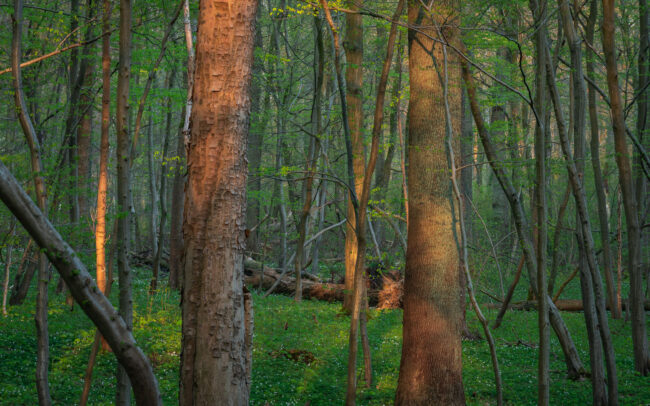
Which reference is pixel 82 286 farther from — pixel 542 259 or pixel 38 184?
pixel 542 259

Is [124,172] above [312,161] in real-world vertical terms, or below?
below

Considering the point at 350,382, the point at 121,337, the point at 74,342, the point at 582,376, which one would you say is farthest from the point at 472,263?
the point at 121,337

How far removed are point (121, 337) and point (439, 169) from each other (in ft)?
15.6

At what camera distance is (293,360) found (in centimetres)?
860

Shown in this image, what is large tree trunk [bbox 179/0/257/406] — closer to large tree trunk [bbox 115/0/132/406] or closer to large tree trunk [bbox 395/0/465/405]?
large tree trunk [bbox 115/0/132/406]

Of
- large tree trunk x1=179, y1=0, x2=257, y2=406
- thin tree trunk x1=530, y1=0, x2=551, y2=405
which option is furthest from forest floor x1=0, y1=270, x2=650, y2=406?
large tree trunk x1=179, y1=0, x2=257, y2=406

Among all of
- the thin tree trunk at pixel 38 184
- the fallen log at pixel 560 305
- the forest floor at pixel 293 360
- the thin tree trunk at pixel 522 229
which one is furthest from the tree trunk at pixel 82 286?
the fallen log at pixel 560 305

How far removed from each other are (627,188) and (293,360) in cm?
607

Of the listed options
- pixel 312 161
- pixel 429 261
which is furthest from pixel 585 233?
pixel 312 161

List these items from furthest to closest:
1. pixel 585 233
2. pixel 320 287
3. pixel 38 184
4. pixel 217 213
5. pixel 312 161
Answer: pixel 320 287 → pixel 312 161 → pixel 585 233 → pixel 38 184 → pixel 217 213

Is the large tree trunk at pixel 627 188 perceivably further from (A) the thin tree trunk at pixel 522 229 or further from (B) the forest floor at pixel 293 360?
(A) the thin tree trunk at pixel 522 229

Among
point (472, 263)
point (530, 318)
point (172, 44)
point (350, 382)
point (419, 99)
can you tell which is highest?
point (172, 44)

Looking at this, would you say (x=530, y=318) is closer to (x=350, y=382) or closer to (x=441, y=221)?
(x=441, y=221)

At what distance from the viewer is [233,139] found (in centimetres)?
311
